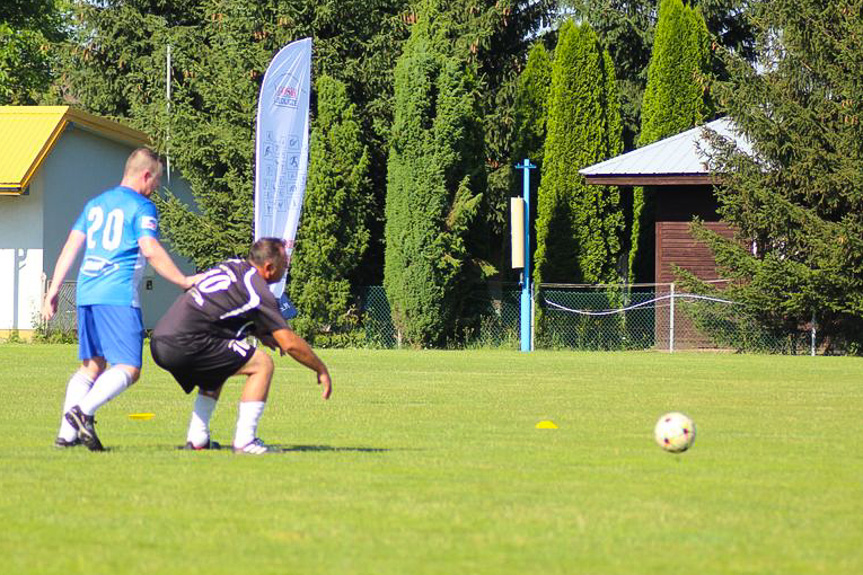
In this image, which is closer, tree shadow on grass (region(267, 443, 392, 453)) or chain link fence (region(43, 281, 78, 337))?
tree shadow on grass (region(267, 443, 392, 453))

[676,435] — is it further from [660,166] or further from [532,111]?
[532,111]

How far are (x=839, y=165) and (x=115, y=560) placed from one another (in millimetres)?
25801

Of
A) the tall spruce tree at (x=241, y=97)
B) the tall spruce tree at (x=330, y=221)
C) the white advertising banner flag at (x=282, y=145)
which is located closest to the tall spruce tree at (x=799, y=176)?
the tall spruce tree at (x=330, y=221)

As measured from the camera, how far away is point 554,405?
50.9 ft

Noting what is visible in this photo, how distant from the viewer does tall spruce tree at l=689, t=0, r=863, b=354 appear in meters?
29.4

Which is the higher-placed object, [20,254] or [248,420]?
[20,254]

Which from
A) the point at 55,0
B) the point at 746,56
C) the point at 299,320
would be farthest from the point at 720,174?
the point at 55,0

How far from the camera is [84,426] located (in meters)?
9.87

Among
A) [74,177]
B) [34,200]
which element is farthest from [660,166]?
[34,200]

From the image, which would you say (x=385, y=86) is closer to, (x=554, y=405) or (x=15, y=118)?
(x=15, y=118)

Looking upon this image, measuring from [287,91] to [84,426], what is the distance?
17814mm

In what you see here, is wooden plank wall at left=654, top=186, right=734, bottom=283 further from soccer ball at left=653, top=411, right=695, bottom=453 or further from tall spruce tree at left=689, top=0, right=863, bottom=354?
soccer ball at left=653, top=411, right=695, bottom=453

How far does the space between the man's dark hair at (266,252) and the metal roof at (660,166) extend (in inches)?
918

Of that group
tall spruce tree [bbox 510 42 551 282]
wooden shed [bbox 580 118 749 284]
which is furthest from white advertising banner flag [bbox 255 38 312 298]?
tall spruce tree [bbox 510 42 551 282]
